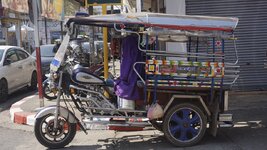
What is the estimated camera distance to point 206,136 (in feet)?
21.8

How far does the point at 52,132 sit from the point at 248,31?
5346 mm

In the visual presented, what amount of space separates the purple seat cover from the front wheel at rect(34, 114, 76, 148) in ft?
3.24

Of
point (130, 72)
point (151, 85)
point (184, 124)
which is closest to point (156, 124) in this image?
point (184, 124)

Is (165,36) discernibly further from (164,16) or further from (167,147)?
(167,147)

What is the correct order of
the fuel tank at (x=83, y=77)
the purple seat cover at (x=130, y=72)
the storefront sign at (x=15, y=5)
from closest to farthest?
the purple seat cover at (x=130, y=72), the fuel tank at (x=83, y=77), the storefront sign at (x=15, y=5)

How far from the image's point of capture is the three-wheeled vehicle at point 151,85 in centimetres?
586

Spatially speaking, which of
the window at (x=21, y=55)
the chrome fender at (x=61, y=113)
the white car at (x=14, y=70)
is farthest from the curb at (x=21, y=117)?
the window at (x=21, y=55)

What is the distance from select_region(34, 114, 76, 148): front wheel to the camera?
242 inches

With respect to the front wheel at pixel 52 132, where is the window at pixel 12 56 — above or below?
above

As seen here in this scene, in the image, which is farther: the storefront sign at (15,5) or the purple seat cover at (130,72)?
the storefront sign at (15,5)

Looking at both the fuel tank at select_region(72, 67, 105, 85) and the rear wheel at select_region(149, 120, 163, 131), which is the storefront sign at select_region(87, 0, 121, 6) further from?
the rear wheel at select_region(149, 120, 163, 131)

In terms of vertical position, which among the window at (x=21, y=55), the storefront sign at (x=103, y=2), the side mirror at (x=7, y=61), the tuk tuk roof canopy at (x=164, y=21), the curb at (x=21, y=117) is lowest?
the curb at (x=21, y=117)

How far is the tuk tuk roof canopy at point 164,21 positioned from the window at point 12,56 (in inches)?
253

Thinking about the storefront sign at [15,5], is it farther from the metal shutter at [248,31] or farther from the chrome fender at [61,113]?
the chrome fender at [61,113]
